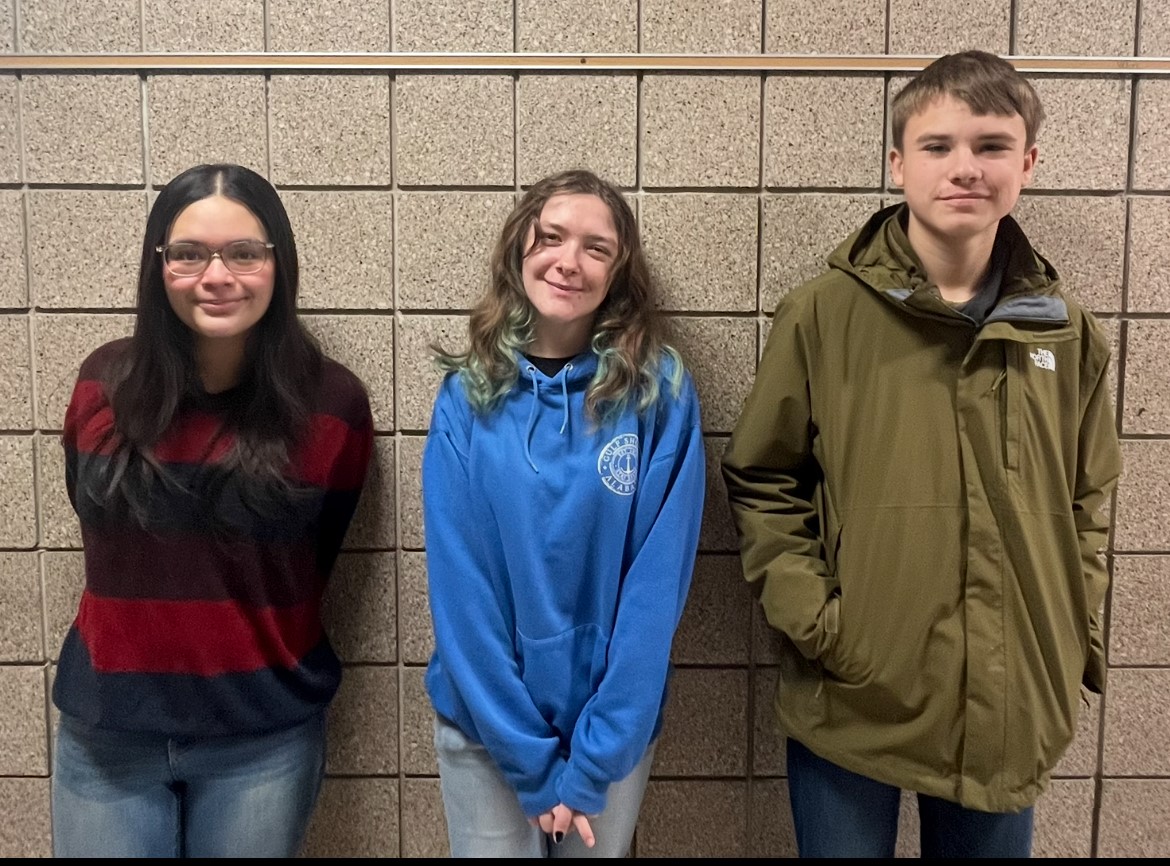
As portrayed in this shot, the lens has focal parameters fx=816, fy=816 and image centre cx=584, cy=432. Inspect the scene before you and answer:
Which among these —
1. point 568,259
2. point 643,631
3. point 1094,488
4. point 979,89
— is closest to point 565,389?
point 568,259

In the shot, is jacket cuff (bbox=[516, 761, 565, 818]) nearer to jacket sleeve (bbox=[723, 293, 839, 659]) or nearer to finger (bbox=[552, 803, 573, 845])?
finger (bbox=[552, 803, 573, 845])

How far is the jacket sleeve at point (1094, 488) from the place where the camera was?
4.85ft

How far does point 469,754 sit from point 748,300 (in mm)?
1069

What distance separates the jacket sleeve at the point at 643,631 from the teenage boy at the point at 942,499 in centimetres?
15

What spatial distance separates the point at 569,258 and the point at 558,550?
50cm

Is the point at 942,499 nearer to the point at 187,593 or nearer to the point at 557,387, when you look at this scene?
the point at 557,387

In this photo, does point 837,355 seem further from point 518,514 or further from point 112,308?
point 112,308

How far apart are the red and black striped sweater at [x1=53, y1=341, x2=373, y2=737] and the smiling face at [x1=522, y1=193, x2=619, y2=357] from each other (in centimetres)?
53

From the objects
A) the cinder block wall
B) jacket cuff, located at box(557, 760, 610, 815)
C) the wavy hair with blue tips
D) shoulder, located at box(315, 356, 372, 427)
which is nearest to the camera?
jacket cuff, located at box(557, 760, 610, 815)

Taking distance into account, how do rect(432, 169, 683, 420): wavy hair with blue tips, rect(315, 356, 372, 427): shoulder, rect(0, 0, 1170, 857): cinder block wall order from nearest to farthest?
rect(432, 169, 683, 420): wavy hair with blue tips
rect(315, 356, 372, 427): shoulder
rect(0, 0, 1170, 857): cinder block wall

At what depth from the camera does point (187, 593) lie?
1463 millimetres

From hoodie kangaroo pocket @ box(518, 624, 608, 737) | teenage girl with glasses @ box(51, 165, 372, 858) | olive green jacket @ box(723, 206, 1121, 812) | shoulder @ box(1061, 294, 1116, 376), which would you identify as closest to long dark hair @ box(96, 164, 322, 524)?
teenage girl with glasses @ box(51, 165, 372, 858)

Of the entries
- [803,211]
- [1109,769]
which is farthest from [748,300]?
[1109,769]

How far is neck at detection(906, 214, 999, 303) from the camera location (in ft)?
4.80
